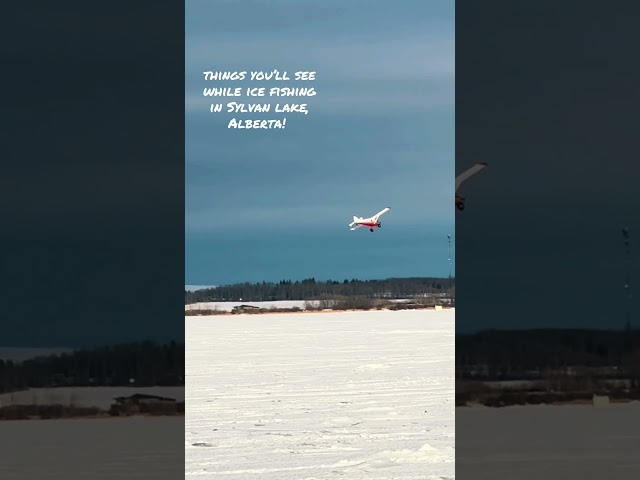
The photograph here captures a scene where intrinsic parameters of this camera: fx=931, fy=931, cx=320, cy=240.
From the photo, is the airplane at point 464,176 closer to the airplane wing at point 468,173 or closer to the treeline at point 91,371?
the airplane wing at point 468,173

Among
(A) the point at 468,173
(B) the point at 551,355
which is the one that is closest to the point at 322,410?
(B) the point at 551,355

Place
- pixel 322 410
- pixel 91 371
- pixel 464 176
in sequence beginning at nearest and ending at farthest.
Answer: pixel 464 176
pixel 91 371
pixel 322 410

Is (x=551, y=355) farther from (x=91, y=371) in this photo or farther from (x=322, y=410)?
→ (x=91, y=371)

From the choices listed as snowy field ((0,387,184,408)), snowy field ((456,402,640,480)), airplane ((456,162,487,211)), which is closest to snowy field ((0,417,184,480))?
snowy field ((0,387,184,408))

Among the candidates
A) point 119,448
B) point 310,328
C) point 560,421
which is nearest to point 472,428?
point 560,421

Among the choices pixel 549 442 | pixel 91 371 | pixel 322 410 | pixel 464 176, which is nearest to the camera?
pixel 464 176

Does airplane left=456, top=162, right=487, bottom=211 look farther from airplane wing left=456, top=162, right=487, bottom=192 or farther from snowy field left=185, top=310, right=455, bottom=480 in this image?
snowy field left=185, top=310, right=455, bottom=480

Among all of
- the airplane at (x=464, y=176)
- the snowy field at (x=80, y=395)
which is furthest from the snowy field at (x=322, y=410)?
the airplane at (x=464, y=176)
